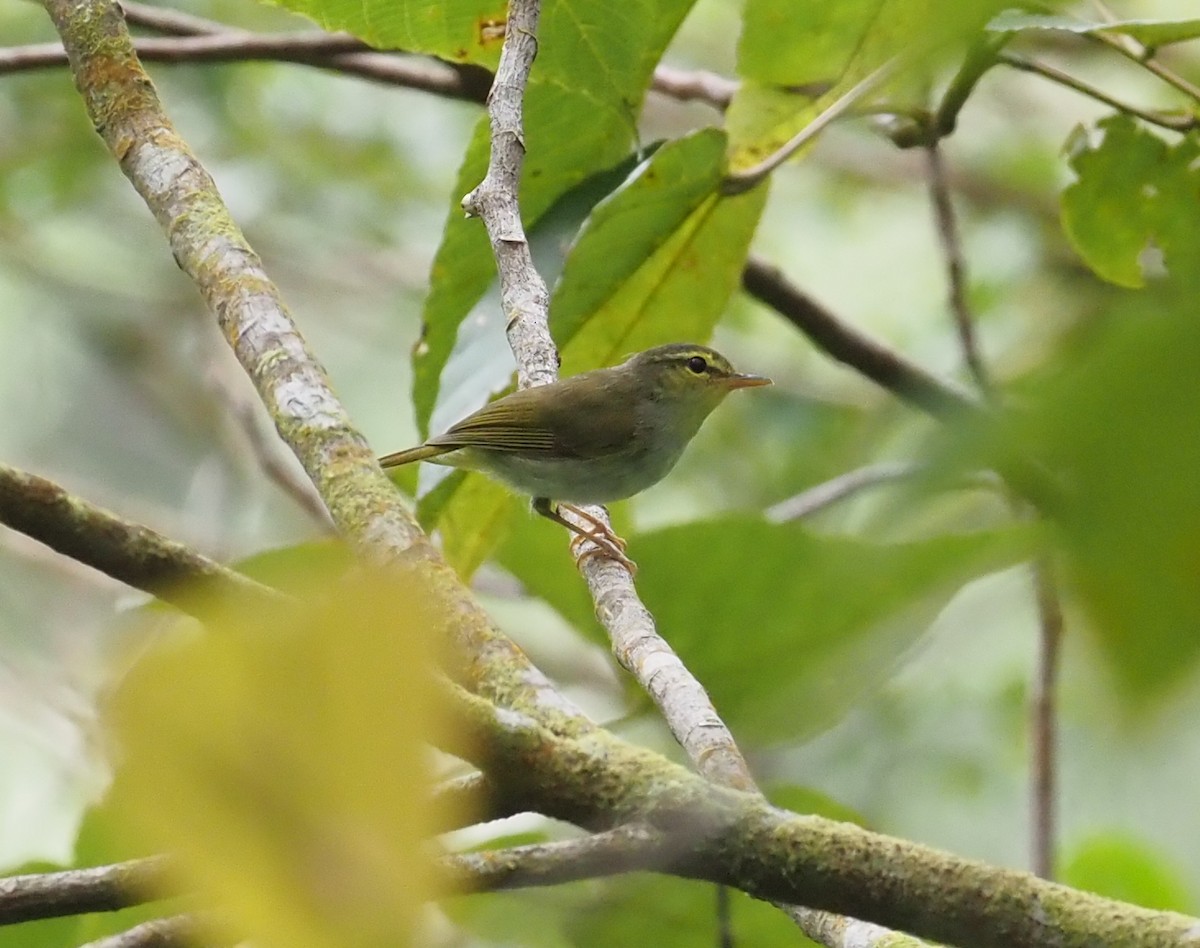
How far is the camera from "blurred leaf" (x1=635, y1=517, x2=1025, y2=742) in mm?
1859

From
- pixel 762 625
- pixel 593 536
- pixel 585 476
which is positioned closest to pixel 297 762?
pixel 762 625

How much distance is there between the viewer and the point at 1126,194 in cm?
284

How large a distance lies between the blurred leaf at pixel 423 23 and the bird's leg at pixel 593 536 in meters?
1.04

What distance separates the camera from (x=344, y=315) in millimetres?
7609

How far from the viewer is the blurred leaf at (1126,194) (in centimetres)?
281

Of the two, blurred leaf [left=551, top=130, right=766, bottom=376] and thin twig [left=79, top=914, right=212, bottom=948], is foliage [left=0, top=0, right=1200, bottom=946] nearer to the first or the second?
blurred leaf [left=551, top=130, right=766, bottom=376]

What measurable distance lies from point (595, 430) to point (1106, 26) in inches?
84.3

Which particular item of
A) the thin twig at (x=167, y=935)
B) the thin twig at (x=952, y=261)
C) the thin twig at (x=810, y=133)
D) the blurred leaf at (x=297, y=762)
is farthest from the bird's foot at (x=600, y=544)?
the blurred leaf at (x=297, y=762)

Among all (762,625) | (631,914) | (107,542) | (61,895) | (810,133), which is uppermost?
(810,133)

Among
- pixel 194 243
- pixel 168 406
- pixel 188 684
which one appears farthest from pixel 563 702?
pixel 168 406

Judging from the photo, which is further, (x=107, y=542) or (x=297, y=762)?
(x=107, y=542)

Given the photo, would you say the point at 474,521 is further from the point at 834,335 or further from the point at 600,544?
the point at 834,335

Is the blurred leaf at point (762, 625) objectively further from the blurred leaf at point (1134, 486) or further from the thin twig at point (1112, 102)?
the blurred leaf at point (1134, 486)

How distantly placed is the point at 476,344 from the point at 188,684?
8.02 feet
